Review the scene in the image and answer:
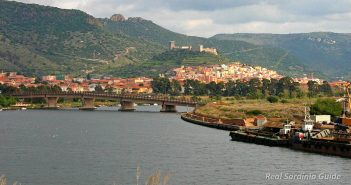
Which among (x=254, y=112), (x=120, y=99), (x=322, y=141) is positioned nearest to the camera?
(x=322, y=141)

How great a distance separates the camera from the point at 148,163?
66125mm

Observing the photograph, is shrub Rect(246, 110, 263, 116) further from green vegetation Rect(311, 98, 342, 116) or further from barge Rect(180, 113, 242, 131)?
green vegetation Rect(311, 98, 342, 116)

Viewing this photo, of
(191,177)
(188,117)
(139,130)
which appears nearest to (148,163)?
(191,177)

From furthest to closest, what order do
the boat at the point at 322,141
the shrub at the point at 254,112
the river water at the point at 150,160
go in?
the shrub at the point at 254,112
the boat at the point at 322,141
the river water at the point at 150,160

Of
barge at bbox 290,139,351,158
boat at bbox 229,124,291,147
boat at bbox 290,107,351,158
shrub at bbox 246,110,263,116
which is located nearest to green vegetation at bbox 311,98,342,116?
shrub at bbox 246,110,263,116

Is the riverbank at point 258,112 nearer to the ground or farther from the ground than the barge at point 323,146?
farther from the ground

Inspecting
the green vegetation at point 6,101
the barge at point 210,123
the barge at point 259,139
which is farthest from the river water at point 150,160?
the green vegetation at point 6,101

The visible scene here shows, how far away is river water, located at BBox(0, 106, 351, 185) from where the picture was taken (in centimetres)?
5722

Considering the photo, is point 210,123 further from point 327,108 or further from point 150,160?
point 150,160

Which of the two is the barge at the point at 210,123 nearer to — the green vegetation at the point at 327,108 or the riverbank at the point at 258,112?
the riverbank at the point at 258,112

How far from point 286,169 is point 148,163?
42.5 ft

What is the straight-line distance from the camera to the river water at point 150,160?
2253 inches

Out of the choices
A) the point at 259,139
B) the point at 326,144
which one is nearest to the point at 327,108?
the point at 259,139

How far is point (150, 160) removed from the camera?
68.6 meters
